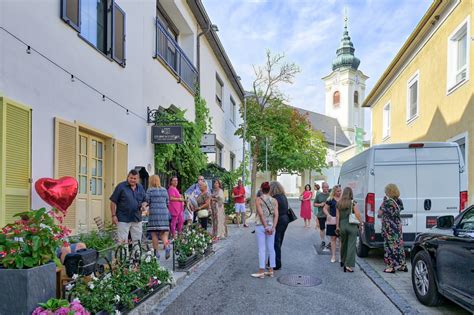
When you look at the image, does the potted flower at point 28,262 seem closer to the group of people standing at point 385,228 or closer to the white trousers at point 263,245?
the white trousers at point 263,245

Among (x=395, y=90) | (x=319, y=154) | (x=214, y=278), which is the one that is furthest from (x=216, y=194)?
(x=319, y=154)

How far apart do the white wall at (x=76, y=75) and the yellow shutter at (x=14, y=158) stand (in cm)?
17

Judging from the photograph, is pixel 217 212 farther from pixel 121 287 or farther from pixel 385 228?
pixel 121 287

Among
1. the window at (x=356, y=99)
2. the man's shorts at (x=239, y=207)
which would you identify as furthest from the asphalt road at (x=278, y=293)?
the window at (x=356, y=99)

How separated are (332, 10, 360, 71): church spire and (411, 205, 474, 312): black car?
7042 cm

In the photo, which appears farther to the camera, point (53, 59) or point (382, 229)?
point (382, 229)

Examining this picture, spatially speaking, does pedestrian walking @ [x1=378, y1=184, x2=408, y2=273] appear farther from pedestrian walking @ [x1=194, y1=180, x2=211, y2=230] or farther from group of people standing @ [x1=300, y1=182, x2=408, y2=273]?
pedestrian walking @ [x1=194, y1=180, x2=211, y2=230]

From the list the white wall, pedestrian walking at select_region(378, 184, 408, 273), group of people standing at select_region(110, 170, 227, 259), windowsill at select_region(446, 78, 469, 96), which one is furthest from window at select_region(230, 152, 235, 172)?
pedestrian walking at select_region(378, 184, 408, 273)

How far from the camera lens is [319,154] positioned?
2025 inches

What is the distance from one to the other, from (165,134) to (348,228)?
521 cm

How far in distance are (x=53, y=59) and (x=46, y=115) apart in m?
0.90

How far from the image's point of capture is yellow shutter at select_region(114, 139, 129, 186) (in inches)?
347

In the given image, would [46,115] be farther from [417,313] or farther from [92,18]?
[417,313]

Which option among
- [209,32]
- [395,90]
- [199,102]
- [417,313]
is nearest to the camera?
[417,313]
